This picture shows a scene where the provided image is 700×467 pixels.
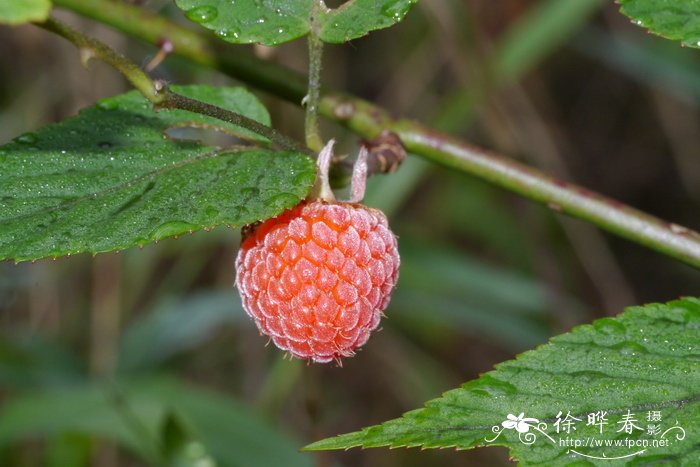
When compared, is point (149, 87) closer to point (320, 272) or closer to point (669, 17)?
point (320, 272)

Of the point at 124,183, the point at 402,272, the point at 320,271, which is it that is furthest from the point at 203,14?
the point at 402,272

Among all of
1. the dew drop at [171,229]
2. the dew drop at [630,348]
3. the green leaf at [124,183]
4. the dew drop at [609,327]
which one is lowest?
the dew drop at [630,348]

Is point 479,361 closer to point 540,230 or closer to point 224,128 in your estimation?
point 540,230

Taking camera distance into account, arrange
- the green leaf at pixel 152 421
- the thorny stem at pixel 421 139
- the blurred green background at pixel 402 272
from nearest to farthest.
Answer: the thorny stem at pixel 421 139 < the green leaf at pixel 152 421 < the blurred green background at pixel 402 272

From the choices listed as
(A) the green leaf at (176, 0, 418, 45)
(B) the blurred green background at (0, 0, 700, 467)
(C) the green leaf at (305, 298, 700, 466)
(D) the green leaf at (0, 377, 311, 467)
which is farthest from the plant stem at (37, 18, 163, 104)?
(D) the green leaf at (0, 377, 311, 467)

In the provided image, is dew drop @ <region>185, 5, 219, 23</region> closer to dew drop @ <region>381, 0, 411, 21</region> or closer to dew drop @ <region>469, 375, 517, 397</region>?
dew drop @ <region>381, 0, 411, 21</region>

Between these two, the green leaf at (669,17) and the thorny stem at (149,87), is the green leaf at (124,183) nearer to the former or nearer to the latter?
the thorny stem at (149,87)

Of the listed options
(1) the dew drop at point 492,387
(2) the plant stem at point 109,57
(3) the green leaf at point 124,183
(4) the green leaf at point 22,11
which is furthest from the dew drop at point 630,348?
(4) the green leaf at point 22,11
